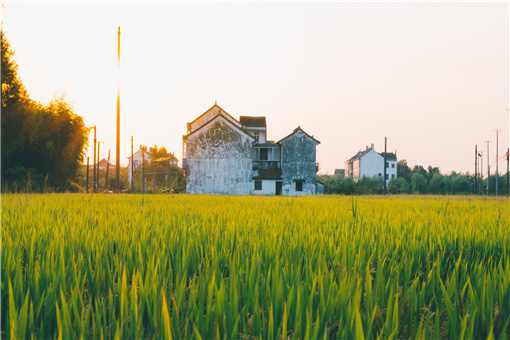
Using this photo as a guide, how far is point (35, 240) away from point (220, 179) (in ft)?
103

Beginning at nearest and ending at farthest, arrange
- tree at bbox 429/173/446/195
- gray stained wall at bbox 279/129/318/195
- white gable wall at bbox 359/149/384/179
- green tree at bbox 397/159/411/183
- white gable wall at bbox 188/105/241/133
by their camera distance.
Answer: gray stained wall at bbox 279/129/318/195 → white gable wall at bbox 188/105/241/133 → tree at bbox 429/173/446/195 → white gable wall at bbox 359/149/384/179 → green tree at bbox 397/159/411/183

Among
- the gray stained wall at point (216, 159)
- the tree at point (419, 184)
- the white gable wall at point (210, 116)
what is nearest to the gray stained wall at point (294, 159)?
the gray stained wall at point (216, 159)

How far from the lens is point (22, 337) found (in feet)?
3.43

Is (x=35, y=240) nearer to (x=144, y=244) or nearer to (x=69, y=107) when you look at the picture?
(x=144, y=244)

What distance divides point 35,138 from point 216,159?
15.5 meters

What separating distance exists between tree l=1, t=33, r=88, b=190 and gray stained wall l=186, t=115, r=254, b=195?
34.4 ft

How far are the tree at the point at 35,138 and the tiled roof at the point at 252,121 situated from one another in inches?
740

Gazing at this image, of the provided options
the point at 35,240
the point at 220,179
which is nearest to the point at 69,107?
the point at 220,179

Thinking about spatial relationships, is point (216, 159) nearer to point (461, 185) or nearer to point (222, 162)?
point (222, 162)

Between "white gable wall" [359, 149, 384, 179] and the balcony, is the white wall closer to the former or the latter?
the balcony

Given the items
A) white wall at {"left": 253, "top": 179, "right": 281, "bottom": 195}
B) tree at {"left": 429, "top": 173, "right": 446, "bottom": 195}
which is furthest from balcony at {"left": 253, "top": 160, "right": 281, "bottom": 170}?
tree at {"left": 429, "top": 173, "right": 446, "bottom": 195}

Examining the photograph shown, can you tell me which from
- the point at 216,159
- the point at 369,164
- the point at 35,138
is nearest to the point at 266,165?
the point at 216,159

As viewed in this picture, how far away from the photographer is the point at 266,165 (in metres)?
38.2

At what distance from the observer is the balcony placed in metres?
37.9
